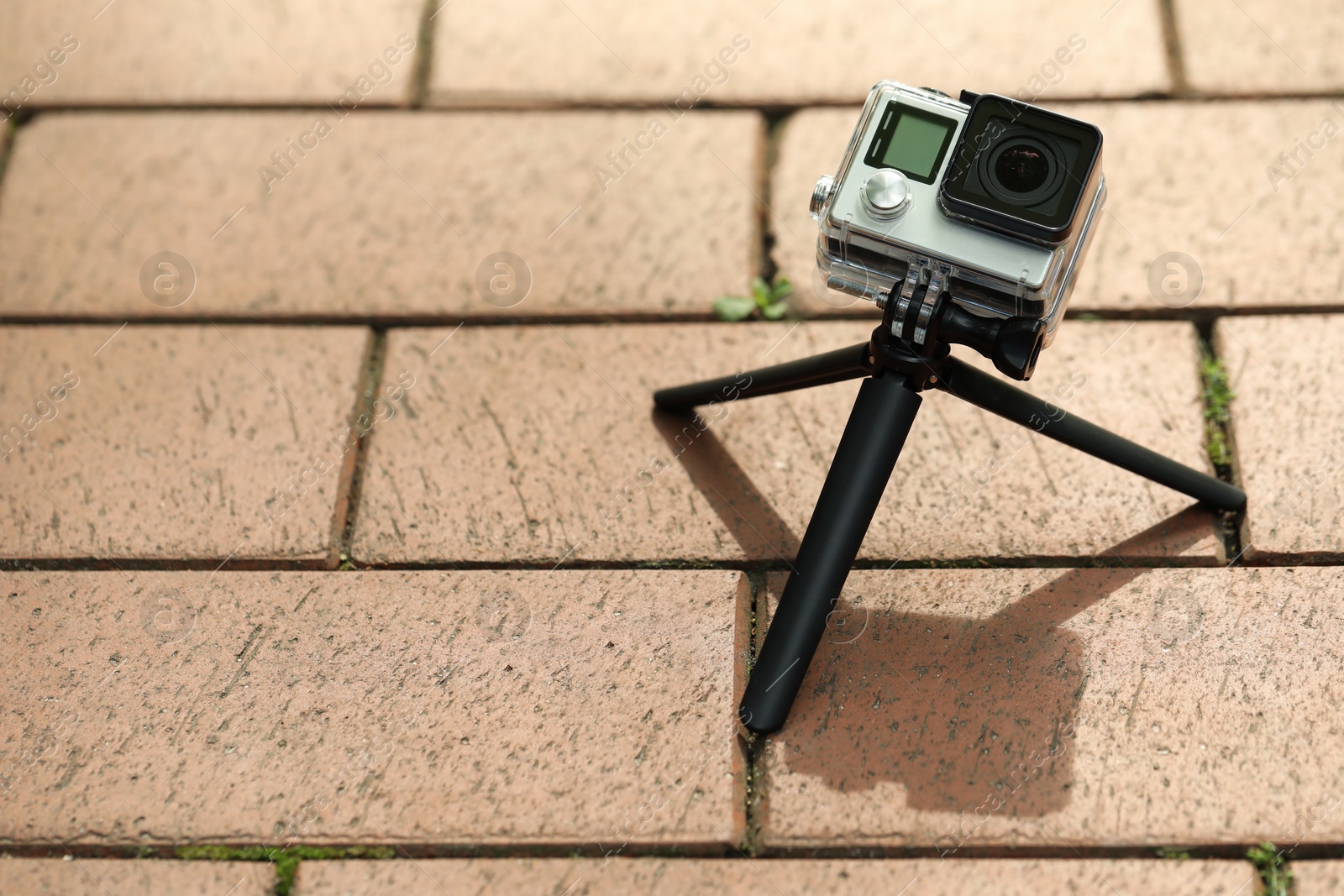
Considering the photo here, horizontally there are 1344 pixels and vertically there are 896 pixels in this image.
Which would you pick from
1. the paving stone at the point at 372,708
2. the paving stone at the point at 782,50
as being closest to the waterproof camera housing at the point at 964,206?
the paving stone at the point at 372,708

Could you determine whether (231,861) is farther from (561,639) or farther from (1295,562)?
(1295,562)

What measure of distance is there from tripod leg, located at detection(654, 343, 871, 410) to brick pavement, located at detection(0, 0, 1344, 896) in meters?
0.11

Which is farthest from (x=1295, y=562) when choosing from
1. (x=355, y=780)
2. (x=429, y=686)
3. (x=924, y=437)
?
(x=355, y=780)

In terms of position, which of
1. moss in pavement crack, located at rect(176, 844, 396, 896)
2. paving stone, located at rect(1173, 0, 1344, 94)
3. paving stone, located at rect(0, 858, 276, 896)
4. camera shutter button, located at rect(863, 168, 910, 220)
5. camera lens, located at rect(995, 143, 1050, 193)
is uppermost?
paving stone, located at rect(1173, 0, 1344, 94)

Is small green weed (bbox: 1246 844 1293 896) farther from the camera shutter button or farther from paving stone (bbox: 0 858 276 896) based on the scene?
paving stone (bbox: 0 858 276 896)

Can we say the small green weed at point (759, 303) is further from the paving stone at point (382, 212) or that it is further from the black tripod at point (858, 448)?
the black tripod at point (858, 448)

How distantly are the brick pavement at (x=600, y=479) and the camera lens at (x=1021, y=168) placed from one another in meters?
0.69

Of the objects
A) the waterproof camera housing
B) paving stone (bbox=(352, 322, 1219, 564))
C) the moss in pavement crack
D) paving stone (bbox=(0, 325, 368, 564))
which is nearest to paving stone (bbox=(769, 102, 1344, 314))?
paving stone (bbox=(352, 322, 1219, 564))

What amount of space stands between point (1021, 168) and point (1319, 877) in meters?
1.09

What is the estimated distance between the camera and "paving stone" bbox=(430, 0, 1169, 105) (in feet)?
8.39

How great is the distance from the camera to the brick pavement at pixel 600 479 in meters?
1.63

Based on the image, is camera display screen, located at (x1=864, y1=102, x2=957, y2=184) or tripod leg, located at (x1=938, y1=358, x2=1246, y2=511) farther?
tripod leg, located at (x1=938, y1=358, x2=1246, y2=511)

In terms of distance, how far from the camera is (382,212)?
2.39 metres

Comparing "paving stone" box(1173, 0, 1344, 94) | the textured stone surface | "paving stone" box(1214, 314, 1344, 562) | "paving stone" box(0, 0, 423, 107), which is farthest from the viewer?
"paving stone" box(0, 0, 423, 107)
